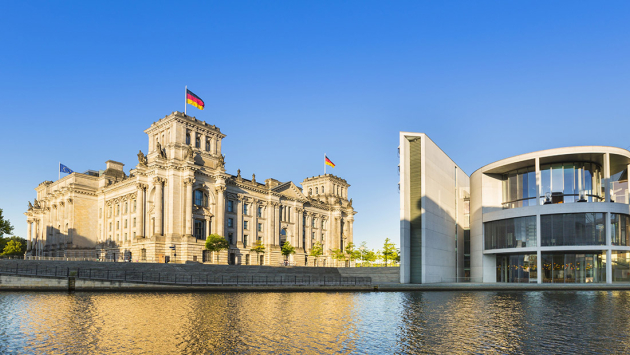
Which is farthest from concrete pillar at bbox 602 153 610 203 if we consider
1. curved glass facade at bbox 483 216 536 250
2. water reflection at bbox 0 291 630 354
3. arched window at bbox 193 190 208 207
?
arched window at bbox 193 190 208 207

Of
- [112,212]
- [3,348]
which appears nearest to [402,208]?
[3,348]

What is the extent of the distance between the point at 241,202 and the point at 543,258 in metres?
55.0

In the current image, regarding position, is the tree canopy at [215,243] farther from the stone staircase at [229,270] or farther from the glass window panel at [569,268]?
the glass window panel at [569,268]

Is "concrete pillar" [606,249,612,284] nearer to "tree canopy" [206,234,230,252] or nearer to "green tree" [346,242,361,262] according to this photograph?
"tree canopy" [206,234,230,252]

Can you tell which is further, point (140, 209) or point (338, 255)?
point (338, 255)

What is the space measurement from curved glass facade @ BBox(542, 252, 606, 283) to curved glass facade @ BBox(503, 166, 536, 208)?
7.45 meters

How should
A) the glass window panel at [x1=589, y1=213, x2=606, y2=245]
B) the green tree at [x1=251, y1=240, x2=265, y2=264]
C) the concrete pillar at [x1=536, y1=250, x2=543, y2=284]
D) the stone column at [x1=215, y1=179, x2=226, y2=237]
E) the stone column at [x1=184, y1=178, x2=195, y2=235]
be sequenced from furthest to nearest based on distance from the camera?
1. the green tree at [x1=251, y1=240, x2=265, y2=264]
2. the stone column at [x1=215, y1=179, x2=226, y2=237]
3. the stone column at [x1=184, y1=178, x2=195, y2=235]
4. the concrete pillar at [x1=536, y1=250, x2=543, y2=284]
5. the glass window panel at [x1=589, y1=213, x2=606, y2=245]

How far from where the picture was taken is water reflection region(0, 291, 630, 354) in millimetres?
16906

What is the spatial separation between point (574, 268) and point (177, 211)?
58.4 m

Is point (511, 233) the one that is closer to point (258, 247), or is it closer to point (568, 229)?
point (568, 229)

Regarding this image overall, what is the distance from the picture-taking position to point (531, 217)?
5709 cm

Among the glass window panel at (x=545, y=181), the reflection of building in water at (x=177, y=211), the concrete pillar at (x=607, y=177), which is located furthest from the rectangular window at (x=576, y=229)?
the reflection of building in water at (x=177, y=211)

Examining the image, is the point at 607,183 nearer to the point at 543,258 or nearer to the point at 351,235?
the point at 543,258

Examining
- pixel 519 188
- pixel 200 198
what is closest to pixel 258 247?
pixel 200 198
